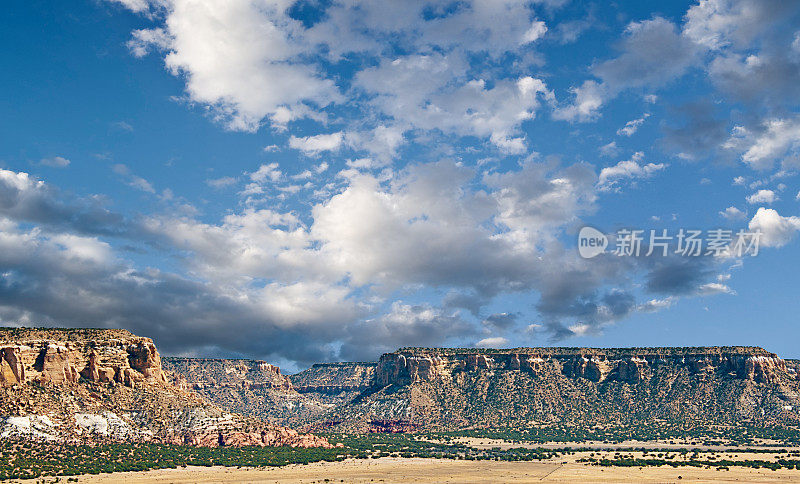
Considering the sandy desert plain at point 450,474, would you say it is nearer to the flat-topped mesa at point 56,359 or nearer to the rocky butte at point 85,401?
the rocky butte at point 85,401

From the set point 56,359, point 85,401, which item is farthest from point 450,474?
point 56,359

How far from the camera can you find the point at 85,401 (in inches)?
7210

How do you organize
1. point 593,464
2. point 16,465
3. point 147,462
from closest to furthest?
point 16,465 < point 147,462 < point 593,464

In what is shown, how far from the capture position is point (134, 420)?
183 metres

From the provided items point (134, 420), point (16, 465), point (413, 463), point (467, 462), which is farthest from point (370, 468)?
point (16, 465)

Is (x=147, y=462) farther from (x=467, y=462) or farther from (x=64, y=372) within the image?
(x=467, y=462)

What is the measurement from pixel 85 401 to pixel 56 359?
1410 centimetres

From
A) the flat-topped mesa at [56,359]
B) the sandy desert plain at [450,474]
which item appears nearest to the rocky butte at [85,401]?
the flat-topped mesa at [56,359]

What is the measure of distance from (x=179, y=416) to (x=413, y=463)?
2406 inches

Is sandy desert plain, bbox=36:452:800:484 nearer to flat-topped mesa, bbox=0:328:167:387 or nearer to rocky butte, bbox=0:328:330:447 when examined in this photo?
rocky butte, bbox=0:328:330:447

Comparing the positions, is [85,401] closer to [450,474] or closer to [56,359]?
[56,359]

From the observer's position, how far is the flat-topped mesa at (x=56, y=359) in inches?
7101

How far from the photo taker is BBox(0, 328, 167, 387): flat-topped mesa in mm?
180375

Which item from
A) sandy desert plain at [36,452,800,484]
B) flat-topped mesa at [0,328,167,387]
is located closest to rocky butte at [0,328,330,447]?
flat-topped mesa at [0,328,167,387]
